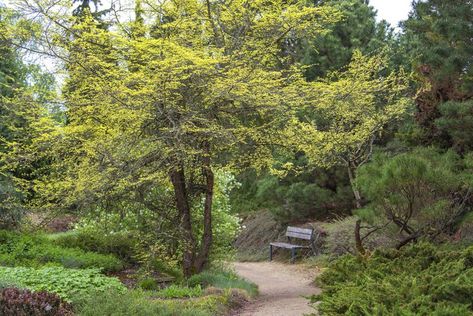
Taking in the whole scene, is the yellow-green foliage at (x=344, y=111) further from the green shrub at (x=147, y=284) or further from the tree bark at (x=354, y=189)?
the green shrub at (x=147, y=284)

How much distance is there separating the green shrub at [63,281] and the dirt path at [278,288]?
1891 mm

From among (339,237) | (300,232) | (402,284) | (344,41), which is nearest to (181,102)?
(402,284)

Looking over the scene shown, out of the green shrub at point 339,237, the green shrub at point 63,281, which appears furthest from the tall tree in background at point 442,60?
the green shrub at point 63,281

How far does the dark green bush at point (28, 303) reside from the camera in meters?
5.11

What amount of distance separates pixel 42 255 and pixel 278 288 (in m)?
4.32

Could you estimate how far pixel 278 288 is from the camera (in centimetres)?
963

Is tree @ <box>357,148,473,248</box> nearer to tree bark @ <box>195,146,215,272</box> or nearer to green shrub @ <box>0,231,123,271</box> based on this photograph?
tree bark @ <box>195,146,215,272</box>

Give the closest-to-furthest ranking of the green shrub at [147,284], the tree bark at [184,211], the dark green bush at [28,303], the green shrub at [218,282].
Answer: the dark green bush at [28,303] < the green shrub at [218,282] < the green shrub at [147,284] < the tree bark at [184,211]

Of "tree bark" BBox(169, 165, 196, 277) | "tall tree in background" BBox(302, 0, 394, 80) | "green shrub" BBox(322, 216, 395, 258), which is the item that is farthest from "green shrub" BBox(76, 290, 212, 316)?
"tall tree in background" BBox(302, 0, 394, 80)

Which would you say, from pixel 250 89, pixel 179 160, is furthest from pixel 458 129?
pixel 179 160

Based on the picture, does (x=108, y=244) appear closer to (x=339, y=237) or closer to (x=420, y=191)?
(x=339, y=237)

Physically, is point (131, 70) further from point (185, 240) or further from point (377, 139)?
point (377, 139)

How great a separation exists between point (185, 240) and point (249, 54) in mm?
3206

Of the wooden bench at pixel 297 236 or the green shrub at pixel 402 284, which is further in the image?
the wooden bench at pixel 297 236
